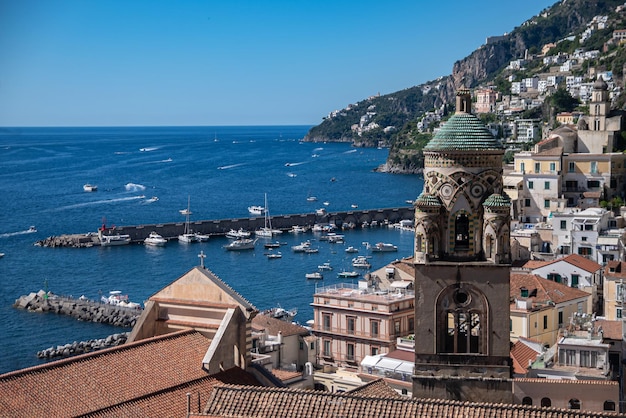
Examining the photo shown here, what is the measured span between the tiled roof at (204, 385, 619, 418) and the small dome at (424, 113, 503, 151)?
14.6 feet

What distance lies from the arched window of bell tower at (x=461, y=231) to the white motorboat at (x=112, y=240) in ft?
275

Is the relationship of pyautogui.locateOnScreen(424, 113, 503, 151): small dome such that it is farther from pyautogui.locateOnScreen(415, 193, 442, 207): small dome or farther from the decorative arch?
the decorative arch

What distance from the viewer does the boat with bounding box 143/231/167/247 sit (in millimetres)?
96438

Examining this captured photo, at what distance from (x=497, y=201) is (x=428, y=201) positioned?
114 centimetres

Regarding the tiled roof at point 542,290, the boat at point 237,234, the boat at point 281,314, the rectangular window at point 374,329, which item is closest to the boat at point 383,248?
the boat at point 237,234

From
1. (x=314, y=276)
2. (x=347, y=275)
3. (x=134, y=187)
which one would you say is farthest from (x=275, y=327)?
(x=134, y=187)

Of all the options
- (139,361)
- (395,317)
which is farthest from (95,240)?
(139,361)

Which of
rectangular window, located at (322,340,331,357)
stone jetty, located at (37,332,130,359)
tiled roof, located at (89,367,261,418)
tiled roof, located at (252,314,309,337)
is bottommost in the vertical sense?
stone jetty, located at (37,332,130,359)

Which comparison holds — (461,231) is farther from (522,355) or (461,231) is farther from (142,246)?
(142,246)

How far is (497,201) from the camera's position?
51.1ft

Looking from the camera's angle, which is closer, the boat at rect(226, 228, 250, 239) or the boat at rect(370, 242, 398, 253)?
the boat at rect(370, 242, 398, 253)

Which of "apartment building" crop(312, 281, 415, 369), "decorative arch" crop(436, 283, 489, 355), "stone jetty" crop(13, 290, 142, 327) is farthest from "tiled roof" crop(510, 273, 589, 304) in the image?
"stone jetty" crop(13, 290, 142, 327)

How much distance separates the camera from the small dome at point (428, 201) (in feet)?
51.7

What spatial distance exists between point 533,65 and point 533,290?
15581 cm
